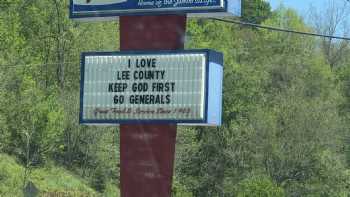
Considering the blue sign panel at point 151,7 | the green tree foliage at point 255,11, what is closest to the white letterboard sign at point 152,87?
the blue sign panel at point 151,7

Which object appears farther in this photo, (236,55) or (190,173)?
(236,55)

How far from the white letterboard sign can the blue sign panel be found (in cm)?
95

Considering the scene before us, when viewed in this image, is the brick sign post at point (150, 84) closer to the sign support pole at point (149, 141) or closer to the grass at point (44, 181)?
the sign support pole at point (149, 141)

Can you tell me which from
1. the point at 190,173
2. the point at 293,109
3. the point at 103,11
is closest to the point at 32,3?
the point at 190,173

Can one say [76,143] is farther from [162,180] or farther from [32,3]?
[162,180]

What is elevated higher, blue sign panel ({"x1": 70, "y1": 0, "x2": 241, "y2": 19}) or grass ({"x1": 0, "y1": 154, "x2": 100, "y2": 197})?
blue sign panel ({"x1": 70, "y1": 0, "x2": 241, "y2": 19})

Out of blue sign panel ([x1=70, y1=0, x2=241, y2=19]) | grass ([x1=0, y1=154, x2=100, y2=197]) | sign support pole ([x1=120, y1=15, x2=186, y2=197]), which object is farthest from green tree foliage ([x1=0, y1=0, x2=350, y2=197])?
sign support pole ([x1=120, y1=15, x2=186, y2=197])

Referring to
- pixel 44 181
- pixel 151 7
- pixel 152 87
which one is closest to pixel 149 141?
pixel 152 87

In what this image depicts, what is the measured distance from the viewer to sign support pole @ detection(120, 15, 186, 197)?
1794 cm

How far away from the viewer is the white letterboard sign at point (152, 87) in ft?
58.3

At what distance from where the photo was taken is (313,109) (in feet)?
166

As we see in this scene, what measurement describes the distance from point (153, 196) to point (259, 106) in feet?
127

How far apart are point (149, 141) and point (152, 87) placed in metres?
1.28

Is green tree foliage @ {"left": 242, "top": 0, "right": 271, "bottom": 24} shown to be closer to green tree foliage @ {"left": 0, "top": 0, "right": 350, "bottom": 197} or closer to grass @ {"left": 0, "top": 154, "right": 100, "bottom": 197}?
green tree foliage @ {"left": 0, "top": 0, "right": 350, "bottom": 197}
